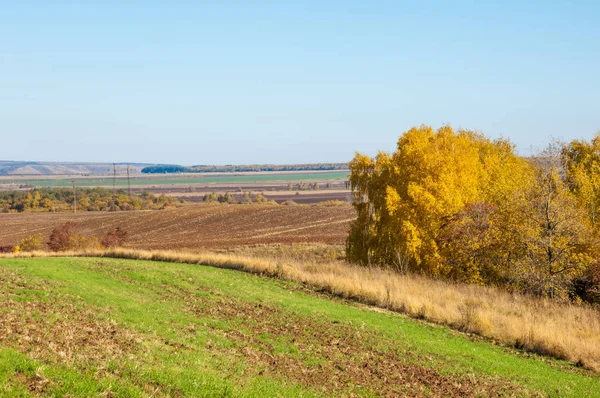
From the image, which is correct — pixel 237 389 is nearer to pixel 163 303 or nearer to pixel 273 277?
pixel 163 303

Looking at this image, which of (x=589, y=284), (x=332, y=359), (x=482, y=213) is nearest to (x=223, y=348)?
(x=332, y=359)

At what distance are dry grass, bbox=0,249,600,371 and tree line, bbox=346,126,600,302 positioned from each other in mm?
5029

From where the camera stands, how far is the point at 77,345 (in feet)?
44.9

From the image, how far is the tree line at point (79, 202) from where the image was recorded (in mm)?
145125

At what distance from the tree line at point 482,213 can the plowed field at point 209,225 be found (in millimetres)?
25683

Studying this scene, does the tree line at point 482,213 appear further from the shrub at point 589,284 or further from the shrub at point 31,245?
the shrub at point 31,245

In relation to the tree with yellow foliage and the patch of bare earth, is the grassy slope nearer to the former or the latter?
the patch of bare earth

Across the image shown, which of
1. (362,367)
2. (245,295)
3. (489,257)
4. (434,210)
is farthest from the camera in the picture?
(434,210)

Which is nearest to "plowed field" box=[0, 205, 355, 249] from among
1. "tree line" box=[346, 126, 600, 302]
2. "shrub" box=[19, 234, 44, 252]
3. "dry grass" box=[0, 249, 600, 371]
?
"shrub" box=[19, 234, 44, 252]

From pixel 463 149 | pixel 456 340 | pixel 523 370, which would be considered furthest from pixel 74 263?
pixel 463 149

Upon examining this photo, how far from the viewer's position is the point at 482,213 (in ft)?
150

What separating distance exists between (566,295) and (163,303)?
25.6 meters

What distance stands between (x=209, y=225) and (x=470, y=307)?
78.4m

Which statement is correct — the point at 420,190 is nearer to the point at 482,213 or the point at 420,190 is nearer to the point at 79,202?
the point at 482,213
